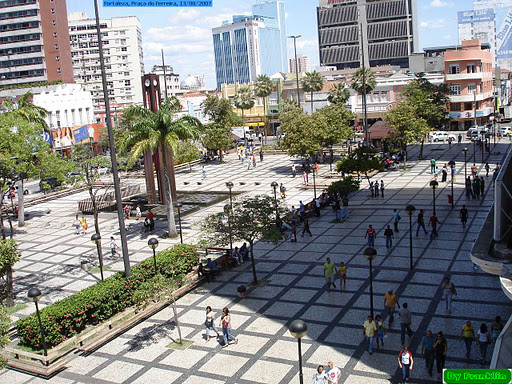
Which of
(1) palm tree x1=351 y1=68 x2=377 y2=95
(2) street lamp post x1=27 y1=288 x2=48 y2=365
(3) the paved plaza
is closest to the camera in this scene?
(3) the paved plaza

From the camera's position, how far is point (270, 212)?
23016mm

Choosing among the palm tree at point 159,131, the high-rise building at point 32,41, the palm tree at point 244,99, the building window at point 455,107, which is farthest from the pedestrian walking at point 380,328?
the high-rise building at point 32,41

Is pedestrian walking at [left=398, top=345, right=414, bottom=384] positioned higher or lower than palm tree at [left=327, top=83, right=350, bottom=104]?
lower

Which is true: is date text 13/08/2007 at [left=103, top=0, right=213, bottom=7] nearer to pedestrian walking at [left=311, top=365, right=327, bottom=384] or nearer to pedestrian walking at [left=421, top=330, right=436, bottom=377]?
pedestrian walking at [left=311, top=365, right=327, bottom=384]

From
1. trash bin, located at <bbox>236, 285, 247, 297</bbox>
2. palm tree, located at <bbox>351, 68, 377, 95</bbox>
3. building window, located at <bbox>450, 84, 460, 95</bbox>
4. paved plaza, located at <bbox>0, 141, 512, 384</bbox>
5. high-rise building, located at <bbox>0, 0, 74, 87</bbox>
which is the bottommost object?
paved plaza, located at <bbox>0, 141, 512, 384</bbox>

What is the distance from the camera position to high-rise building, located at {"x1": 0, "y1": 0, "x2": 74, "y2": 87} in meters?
82.3

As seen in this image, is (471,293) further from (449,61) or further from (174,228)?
(449,61)

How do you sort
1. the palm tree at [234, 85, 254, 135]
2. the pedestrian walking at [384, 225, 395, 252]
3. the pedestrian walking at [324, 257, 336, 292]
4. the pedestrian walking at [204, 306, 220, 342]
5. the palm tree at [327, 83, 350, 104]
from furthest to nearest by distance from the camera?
the palm tree at [234, 85, 254, 135]
the palm tree at [327, 83, 350, 104]
the pedestrian walking at [384, 225, 395, 252]
the pedestrian walking at [324, 257, 336, 292]
the pedestrian walking at [204, 306, 220, 342]

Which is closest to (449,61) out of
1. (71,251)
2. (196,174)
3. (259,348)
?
(196,174)

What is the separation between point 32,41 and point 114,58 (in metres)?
41.4

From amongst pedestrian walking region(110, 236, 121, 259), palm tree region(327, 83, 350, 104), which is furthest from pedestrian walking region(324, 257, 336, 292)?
palm tree region(327, 83, 350, 104)

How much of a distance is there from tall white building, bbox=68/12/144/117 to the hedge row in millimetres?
105615

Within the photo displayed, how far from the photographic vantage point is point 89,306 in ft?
64.2

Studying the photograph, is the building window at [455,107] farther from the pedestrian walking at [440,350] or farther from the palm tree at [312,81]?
the pedestrian walking at [440,350]
